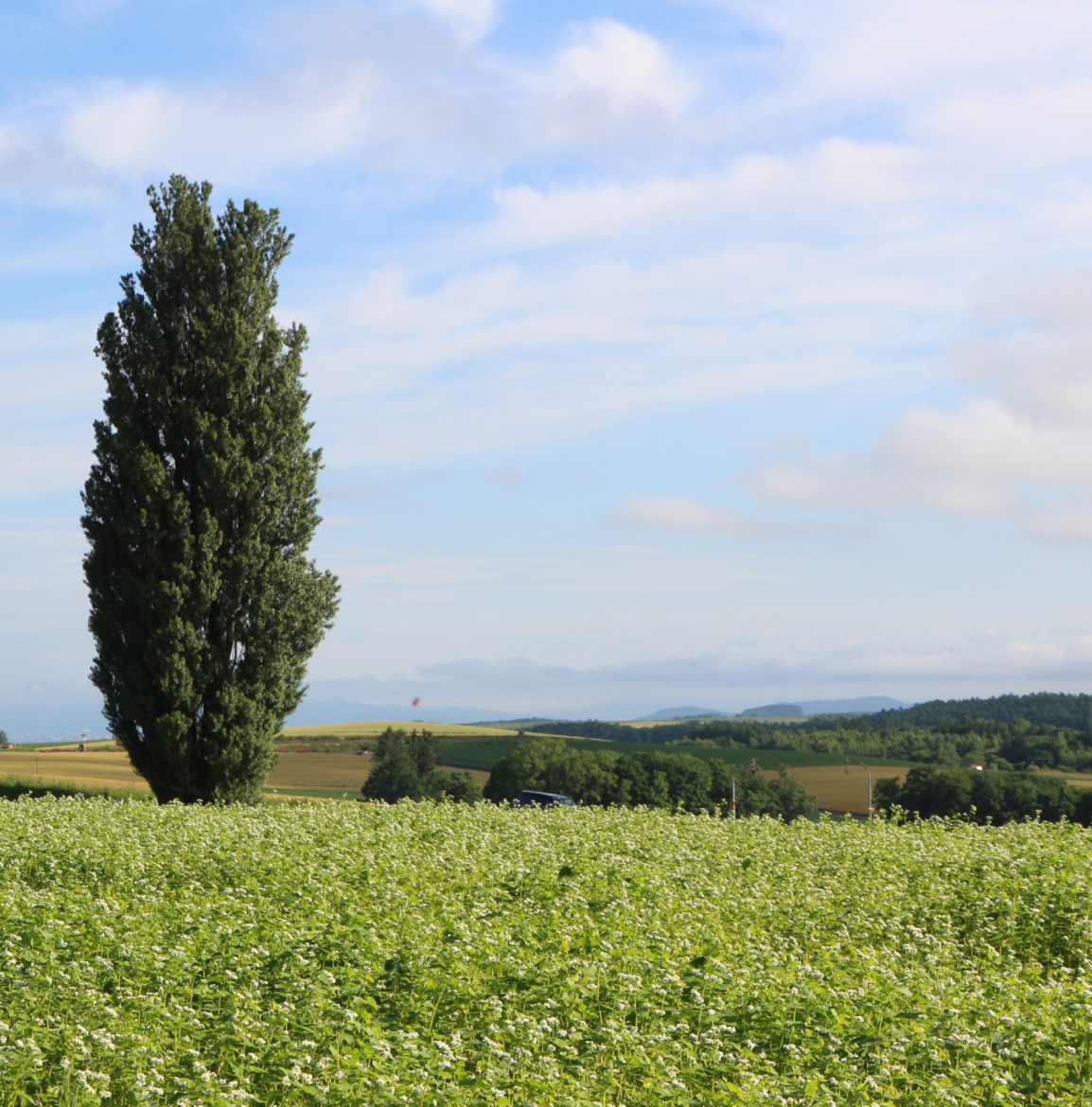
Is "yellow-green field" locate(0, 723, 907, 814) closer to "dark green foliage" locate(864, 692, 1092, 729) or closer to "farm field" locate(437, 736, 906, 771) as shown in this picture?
"farm field" locate(437, 736, 906, 771)

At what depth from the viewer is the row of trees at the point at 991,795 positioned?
6231cm

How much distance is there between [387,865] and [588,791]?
56.7 m

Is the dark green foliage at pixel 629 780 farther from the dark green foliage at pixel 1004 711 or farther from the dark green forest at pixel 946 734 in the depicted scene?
the dark green foliage at pixel 1004 711

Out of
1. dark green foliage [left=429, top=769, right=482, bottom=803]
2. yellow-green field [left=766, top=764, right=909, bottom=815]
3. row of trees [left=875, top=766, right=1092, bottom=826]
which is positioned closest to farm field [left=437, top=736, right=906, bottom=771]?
yellow-green field [left=766, top=764, right=909, bottom=815]

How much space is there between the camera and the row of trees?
204ft

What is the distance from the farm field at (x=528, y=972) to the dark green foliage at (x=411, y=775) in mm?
48392

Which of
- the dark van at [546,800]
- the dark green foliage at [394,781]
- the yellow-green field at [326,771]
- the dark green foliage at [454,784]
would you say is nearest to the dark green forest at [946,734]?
the yellow-green field at [326,771]

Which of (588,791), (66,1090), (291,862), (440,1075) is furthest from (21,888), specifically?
(588,791)

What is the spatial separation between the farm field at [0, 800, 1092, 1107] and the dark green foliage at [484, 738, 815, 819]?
51.9 m

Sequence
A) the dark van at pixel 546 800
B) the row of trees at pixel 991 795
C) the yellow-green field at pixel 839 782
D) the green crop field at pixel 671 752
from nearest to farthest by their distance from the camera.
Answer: the dark van at pixel 546 800
the row of trees at pixel 991 795
the yellow-green field at pixel 839 782
the green crop field at pixel 671 752

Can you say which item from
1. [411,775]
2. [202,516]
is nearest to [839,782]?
[411,775]

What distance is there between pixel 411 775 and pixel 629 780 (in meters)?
15.1

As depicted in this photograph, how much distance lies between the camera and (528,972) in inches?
341

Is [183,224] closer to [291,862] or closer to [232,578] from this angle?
[232,578]
